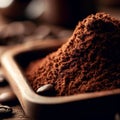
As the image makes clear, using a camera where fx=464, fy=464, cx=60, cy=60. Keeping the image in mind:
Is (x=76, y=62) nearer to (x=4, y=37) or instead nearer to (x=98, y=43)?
(x=98, y=43)

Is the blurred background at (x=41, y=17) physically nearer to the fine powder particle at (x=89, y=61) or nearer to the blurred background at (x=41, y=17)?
the blurred background at (x=41, y=17)

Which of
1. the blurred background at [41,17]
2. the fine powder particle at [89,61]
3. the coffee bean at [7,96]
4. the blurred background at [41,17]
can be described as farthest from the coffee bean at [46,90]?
the blurred background at [41,17]

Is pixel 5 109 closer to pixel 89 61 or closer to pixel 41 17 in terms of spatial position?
pixel 89 61

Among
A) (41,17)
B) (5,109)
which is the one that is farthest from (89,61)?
(41,17)

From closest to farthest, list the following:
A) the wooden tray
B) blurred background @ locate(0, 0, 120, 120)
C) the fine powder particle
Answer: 1. the wooden tray
2. the fine powder particle
3. blurred background @ locate(0, 0, 120, 120)

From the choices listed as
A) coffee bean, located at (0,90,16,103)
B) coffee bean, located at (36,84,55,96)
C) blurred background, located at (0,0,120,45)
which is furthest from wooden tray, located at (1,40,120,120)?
blurred background, located at (0,0,120,45)

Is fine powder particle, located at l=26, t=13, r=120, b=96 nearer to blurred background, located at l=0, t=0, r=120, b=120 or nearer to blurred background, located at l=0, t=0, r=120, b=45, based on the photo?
blurred background, located at l=0, t=0, r=120, b=120


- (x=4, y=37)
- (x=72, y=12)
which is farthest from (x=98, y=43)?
(x=72, y=12)
